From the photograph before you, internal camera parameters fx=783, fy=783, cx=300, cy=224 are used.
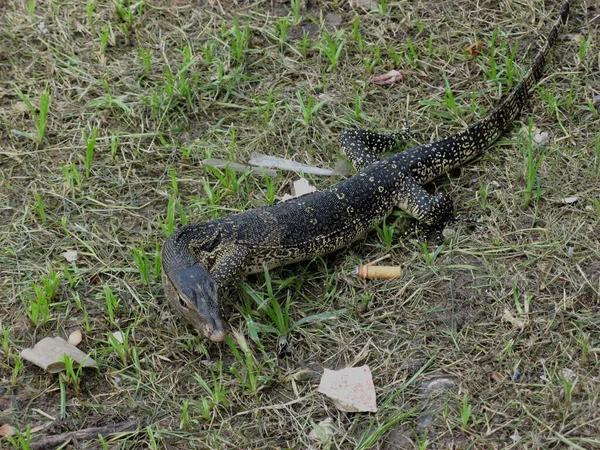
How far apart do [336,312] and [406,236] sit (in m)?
1.14

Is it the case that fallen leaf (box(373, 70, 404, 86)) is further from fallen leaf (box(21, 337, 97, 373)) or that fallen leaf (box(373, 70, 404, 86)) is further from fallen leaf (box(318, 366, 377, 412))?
fallen leaf (box(21, 337, 97, 373))

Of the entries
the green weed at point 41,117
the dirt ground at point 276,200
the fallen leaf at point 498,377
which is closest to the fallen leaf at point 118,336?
the dirt ground at point 276,200

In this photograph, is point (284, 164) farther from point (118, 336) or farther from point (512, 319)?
point (512, 319)

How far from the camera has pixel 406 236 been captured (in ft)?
22.8

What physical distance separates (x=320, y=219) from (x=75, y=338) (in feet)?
7.29

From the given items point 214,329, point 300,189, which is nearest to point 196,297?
point 214,329

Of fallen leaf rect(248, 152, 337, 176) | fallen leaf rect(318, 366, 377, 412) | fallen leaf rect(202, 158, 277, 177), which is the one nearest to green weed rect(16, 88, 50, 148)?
fallen leaf rect(202, 158, 277, 177)

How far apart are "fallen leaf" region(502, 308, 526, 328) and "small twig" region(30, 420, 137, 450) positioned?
284 cm

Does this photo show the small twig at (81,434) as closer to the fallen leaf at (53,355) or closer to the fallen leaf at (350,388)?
the fallen leaf at (53,355)

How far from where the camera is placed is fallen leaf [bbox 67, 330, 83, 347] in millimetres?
6035

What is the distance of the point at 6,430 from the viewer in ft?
17.9

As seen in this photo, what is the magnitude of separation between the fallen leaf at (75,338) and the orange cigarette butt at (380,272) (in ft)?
7.52

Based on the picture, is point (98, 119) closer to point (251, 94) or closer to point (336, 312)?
point (251, 94)

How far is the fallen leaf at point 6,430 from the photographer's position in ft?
17.9
